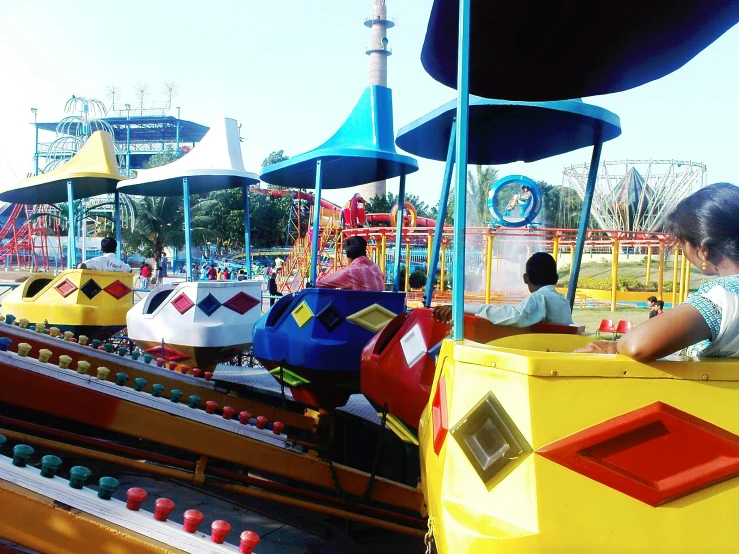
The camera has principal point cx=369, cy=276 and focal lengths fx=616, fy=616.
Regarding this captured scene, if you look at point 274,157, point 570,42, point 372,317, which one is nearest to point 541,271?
point 570,42

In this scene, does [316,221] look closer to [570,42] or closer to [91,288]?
[570,42]

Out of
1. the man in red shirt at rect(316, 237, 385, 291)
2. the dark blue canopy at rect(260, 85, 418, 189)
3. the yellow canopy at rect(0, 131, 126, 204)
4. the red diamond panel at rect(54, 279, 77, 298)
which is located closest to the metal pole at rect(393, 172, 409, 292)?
the dark blue canopy at rect(260, 85, 418, 189)

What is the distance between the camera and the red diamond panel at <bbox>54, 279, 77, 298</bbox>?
6.93 metres

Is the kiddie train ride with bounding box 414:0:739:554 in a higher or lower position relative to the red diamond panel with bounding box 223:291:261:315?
higher

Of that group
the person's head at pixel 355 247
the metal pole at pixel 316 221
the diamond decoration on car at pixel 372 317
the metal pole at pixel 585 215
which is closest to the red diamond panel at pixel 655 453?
the metal pole at pixel 585 215

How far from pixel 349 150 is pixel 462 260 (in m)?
3.53

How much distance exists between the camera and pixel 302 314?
169 inches

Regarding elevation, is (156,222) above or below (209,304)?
A: above

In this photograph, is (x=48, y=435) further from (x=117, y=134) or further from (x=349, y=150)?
(x=117, y=134)

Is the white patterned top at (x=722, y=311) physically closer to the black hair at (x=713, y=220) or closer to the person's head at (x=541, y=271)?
the black hair at (x=713, y=220)

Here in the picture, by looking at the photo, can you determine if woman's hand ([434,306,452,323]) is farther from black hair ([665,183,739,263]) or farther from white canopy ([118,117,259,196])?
white canopy ([118,117,259,196])

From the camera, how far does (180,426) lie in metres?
3.09

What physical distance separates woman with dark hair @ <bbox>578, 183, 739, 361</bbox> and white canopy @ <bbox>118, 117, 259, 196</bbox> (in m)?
5.45

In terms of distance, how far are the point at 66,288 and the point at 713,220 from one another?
6.95 m
